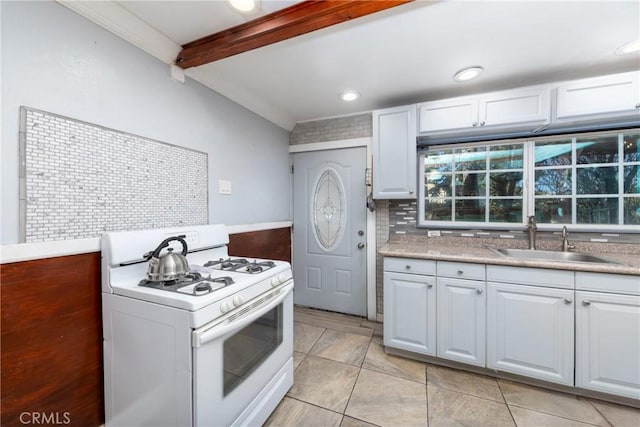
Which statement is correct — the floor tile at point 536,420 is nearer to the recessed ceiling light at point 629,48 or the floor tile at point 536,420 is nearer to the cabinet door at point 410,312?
the cabinet door at point 410,312

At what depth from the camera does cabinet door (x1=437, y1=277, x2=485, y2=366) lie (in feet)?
5.96

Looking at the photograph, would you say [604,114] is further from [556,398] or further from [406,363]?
[406,363]

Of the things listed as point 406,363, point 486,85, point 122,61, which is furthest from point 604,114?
point 122,61

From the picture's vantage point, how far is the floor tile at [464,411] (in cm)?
145

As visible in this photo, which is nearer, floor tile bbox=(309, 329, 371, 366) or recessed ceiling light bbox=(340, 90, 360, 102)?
floor tile bbox=(309, 329, 371, 366)

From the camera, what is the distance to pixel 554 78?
1.99 metres

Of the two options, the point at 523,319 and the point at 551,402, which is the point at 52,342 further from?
the point at 551,402

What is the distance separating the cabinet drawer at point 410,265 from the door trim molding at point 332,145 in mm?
1279

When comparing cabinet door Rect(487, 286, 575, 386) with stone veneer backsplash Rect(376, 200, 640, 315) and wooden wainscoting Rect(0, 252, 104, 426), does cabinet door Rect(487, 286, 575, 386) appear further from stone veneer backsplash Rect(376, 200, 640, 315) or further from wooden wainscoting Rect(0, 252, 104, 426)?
wooden wainscoting Rect(0, 252, 104, 426)

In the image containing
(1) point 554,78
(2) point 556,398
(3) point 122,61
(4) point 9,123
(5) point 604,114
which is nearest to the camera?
(4) point 9,123

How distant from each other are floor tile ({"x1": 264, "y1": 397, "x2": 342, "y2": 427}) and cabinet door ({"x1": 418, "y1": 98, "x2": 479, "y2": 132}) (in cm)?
232

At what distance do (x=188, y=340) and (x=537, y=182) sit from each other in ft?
9.60

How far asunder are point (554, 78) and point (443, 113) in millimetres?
858

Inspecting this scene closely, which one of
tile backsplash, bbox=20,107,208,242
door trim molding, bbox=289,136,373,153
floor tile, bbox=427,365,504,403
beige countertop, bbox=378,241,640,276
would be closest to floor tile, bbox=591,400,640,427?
floor tile, bbox=427,365,504,403
